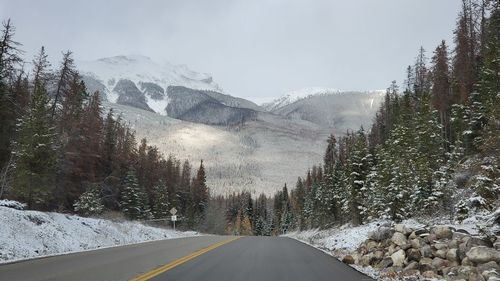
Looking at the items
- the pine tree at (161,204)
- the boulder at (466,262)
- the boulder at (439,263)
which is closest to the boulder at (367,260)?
the boulder at (439,263)

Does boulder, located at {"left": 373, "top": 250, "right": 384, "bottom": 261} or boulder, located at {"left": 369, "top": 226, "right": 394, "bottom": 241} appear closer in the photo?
boulder, located at {"left": 373, "top": 250, "right": 384, "bottom": 261}

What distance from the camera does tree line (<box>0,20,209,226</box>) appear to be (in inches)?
1128

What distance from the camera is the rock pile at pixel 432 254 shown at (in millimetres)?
9445

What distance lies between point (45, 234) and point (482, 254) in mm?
16329

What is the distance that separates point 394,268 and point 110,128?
173ft

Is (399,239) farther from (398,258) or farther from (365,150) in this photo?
(365,150)

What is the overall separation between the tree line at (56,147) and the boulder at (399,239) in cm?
2242

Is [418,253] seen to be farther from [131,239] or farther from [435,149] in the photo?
[435,149]

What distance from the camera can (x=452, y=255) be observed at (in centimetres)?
1067

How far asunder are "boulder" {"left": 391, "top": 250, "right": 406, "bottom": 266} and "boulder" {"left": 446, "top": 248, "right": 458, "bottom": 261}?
5.60 ft

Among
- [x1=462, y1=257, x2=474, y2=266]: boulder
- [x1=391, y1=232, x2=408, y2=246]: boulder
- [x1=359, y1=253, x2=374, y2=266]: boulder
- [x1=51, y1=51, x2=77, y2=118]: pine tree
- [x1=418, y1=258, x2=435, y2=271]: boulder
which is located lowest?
[x1=359, y1=253, x2=374, y2=266]: boulder

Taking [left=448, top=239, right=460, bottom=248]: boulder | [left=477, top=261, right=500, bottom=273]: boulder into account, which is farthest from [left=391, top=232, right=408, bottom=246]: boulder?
[left=477, top=261, right=500, bottom=273]: boulder

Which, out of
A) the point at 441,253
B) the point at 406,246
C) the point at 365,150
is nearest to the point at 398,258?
the point at 406,246

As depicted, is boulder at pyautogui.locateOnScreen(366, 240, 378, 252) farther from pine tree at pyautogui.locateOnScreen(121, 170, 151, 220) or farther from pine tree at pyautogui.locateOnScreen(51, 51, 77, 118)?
pine tree at pyautogui.locateOnScreen(121, 170, 151, 220)
